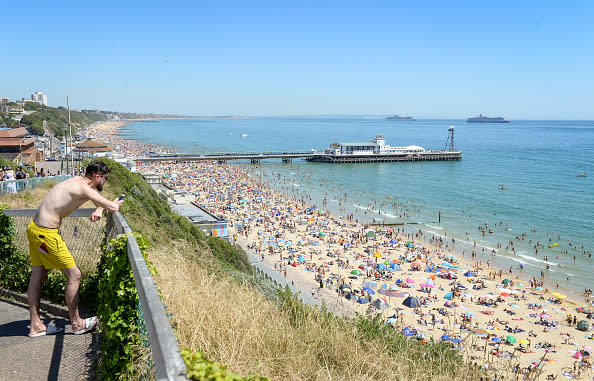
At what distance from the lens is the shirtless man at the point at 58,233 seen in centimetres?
344

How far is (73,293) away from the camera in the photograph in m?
3.77

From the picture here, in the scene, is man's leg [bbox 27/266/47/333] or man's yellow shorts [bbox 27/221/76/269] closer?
man's yellow shorts [bbox 27/221/76/269]

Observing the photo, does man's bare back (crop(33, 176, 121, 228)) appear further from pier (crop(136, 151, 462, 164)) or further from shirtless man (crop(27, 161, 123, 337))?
pier (crop(136, 151, 462, 164))

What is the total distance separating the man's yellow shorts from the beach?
272 inches

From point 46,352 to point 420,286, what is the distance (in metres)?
20.7

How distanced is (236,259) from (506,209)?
3361 centimetres

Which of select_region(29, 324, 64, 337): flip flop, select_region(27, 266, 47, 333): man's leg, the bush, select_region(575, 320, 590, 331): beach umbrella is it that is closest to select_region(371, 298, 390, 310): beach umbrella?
select_region(575, 320, 590, 331): beach umbrella

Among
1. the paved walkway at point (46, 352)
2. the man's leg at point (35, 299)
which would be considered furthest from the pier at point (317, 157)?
the man's leg at point (35, 299)

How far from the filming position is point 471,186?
54.2 meters

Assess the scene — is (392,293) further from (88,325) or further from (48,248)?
(48,248)

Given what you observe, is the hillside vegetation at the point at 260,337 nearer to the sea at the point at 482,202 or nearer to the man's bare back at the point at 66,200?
the man's bare back at the point at 66,200

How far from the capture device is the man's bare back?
3397 mm

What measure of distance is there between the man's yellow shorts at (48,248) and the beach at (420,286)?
6.90 metres

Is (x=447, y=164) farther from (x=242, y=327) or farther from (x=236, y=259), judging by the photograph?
(x=242, y=327)
